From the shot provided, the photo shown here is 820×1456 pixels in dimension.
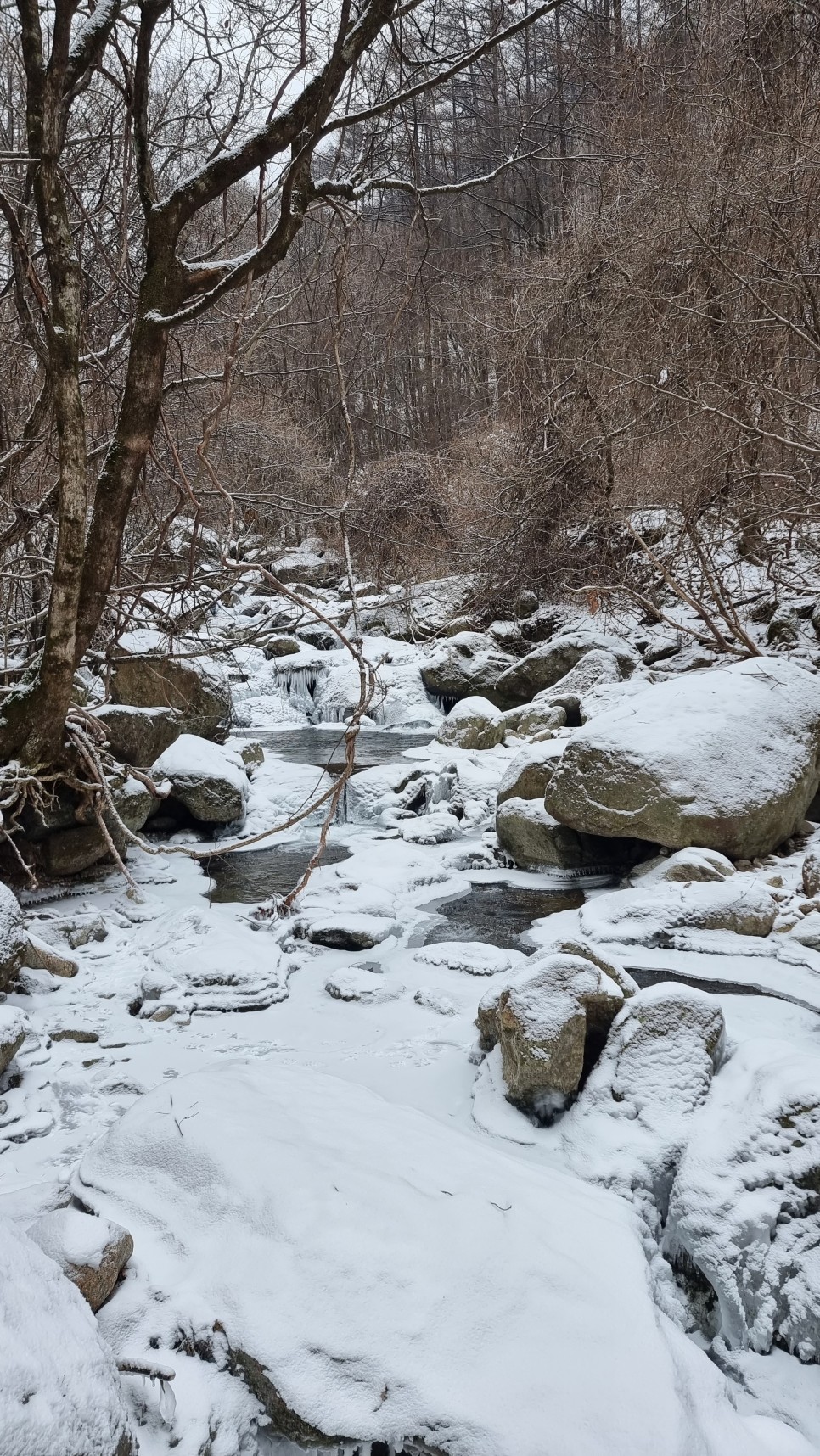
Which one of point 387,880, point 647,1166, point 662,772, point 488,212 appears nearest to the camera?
point 647,1166

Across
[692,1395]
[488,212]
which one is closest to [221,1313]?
[692,1395]

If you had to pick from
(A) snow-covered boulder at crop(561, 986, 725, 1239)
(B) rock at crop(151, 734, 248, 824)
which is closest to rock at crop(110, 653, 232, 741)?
(B) rock at crop(151, 734, 248, 824)

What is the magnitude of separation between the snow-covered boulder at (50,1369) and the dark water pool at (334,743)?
A: 28.0 feet

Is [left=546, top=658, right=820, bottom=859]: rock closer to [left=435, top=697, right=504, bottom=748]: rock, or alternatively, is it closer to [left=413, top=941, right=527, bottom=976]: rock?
[left=413, top=941, right=527, bottom=976]: rock

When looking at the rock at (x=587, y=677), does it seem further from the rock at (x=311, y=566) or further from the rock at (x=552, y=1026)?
the rock at (x=311, y=566)

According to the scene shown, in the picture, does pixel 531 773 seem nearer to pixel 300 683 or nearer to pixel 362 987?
pixel 362 987

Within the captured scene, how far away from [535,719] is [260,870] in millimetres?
4645

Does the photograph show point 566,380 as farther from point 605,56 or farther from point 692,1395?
point 692,1395

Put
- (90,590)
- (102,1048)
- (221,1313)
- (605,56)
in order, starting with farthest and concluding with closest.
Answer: (605,56) < (102,1048) < (221,1313) < (90,590)

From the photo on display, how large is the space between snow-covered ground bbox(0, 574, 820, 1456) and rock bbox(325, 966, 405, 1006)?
0.09 feet

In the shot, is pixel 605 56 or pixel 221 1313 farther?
pixel 605 56

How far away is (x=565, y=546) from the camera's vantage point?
1388 centimetres

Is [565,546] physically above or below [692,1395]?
above

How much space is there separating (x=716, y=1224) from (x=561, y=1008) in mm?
1013
